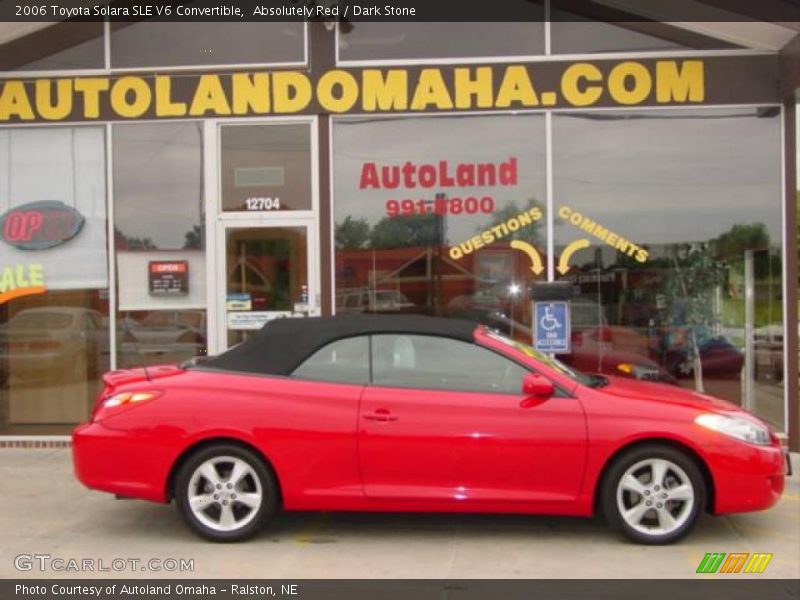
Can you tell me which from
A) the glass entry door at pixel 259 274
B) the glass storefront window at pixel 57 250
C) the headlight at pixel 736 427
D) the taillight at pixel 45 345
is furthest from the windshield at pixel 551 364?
the taillight at pixel 45 345

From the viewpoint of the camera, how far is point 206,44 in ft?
29.2

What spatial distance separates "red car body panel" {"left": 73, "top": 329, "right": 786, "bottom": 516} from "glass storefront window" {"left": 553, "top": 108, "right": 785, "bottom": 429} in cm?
330

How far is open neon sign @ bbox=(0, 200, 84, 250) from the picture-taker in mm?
8961

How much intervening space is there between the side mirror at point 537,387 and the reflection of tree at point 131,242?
509cm

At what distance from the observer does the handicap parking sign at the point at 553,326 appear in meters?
8.29

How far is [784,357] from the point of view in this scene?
8.36 m

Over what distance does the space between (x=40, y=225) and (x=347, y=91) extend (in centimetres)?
364

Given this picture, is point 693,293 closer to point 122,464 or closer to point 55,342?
point 122,464

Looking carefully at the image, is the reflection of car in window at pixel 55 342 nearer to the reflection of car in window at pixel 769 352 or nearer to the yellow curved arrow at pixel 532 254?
the yellow curved arrow at pixel 532 254

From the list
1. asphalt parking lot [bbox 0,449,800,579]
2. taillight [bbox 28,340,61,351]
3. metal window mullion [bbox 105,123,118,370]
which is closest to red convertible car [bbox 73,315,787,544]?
asphalt parking lot [bbox 0,449,800,579]

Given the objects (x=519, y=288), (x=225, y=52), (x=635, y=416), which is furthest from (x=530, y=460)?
(x=225, y=52)

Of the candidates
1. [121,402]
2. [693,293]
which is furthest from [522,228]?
[121,402]
